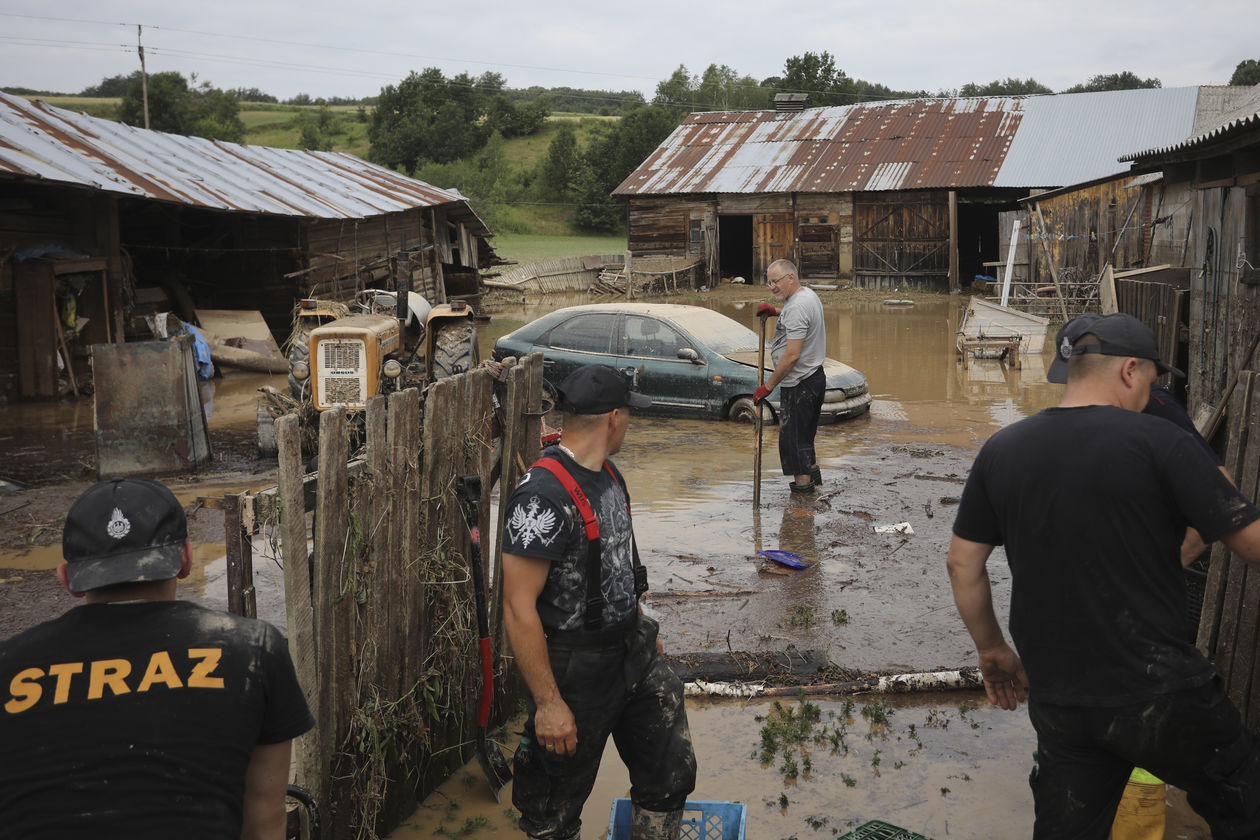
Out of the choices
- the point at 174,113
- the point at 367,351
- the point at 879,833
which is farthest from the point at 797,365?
the point at 174,113

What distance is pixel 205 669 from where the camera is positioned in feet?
6.97

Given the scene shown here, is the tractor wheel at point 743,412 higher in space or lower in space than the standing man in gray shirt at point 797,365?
lower

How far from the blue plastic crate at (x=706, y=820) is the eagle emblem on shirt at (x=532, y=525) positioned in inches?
42.7

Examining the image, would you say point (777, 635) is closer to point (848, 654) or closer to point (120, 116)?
point (848, 654)

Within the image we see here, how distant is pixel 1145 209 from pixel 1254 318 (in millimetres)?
15307

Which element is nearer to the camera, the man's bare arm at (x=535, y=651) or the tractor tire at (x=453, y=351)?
the man's bare arm at (x=535, y=651)

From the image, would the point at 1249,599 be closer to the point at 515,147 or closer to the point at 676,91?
the point at 515,147

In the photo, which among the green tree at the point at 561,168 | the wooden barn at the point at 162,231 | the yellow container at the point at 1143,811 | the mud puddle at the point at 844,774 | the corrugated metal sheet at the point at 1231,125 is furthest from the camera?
the green tree at the point at 561,168

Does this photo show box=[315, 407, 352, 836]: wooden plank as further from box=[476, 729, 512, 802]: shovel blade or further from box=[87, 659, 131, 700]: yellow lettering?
box=[87, 659, 131, 700]: yellow lettering

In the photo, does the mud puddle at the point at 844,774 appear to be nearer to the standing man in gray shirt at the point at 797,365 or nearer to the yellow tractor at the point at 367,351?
the standing man in gray shirt at the point at 797,365

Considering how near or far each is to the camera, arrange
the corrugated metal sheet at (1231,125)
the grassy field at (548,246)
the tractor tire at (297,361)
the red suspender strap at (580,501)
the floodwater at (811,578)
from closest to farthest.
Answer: the red suspender strap at (580,501), the floodwater at (811,578), the corrugated metal sheet at (1231,125), the tractor tire at (297,361), the grassy field at (548,246)

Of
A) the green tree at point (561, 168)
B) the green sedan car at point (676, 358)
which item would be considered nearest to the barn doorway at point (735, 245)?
the green sedan car at point (676, 358)

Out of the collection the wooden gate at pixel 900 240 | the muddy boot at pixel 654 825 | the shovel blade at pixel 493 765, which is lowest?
the shovel blade at pixel 493 765

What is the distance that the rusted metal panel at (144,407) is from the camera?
10086 millimetres
